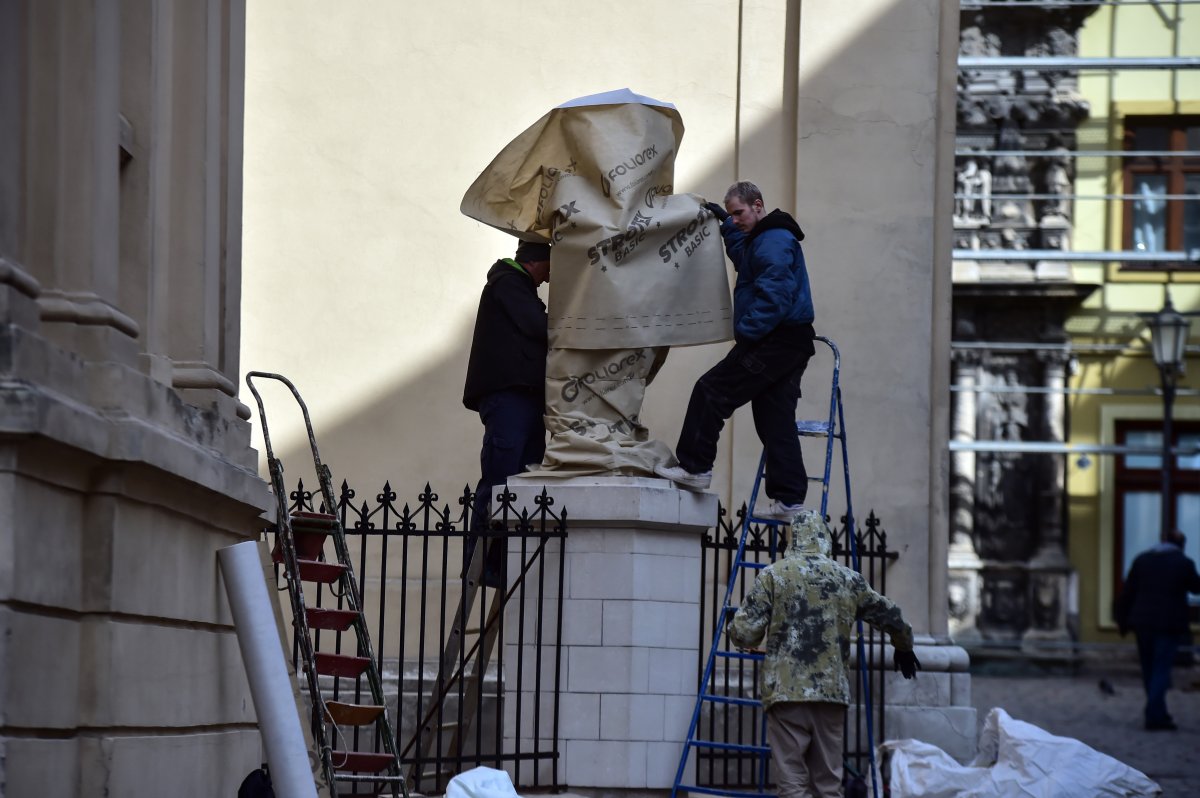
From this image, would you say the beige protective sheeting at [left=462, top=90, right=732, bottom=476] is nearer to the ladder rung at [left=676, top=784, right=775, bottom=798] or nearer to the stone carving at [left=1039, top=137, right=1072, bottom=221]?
the ladder rung at [left=676, top=784, right=775, bottom=798]

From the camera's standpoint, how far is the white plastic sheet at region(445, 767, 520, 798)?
785cm

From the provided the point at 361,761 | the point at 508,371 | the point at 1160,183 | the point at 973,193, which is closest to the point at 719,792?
the point at 361,761

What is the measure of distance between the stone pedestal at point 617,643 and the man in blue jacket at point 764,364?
330 mm

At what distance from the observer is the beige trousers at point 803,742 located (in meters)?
8.92

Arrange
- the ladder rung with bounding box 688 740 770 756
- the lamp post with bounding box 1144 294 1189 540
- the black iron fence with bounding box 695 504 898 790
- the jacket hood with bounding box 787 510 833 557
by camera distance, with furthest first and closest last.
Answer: the lamp post with bounding box 1144 294 1189 540, the black iron fence with bounding box 695 504 898 790, the ladder rung with bounding box 688 740 770 756, the jacket hood with bounding box 787 510 833 557

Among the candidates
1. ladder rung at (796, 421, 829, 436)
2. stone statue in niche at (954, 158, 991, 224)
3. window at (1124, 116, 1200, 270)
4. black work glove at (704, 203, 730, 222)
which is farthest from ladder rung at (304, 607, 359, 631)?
window at (1124, 116, 1200, 270)

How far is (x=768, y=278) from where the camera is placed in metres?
9.89

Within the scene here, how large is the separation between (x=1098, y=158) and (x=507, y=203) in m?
18.0

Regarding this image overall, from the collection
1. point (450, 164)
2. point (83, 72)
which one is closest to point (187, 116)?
point (83, 72)

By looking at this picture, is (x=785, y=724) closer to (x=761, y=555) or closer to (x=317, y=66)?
(x=761, y=555)

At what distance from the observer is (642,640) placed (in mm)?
9805

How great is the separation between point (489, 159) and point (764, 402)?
3813mm

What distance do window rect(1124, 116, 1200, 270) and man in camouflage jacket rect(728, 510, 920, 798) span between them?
18979mm

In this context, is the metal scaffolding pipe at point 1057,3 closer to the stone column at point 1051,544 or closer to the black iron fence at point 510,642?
the stone column at point 1051,544
